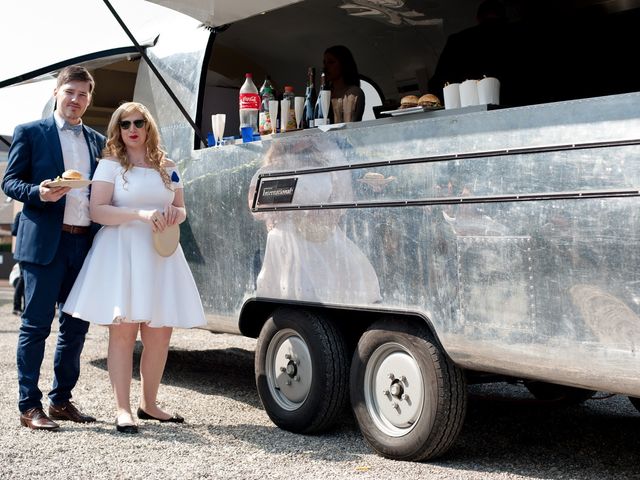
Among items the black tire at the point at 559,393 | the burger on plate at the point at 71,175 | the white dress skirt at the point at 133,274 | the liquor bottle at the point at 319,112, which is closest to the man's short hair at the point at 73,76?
the white dress skirt at the point at 133,274

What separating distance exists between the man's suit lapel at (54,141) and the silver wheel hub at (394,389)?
2085 millimetres

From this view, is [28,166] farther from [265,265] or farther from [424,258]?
[424,258]

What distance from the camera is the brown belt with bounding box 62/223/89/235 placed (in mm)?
5250

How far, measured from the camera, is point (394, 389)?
15.0ft

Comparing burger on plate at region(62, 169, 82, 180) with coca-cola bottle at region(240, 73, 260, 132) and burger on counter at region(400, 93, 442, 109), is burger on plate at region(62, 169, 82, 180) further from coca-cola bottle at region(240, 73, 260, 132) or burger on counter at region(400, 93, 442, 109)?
burger on counter at region(400, 93, 442, 109)

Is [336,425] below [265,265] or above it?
below

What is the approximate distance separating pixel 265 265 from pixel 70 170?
47.3 inches

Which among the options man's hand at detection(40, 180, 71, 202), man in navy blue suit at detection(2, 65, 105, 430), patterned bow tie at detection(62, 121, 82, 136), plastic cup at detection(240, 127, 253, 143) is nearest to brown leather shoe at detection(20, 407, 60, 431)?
man in navy blue suit at detection(2, 65, 105, 430)

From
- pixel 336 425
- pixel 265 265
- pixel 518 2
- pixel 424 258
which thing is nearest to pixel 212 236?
pixel 265 265

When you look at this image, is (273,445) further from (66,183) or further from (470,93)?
(470,93)

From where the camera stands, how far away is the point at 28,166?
5266mm

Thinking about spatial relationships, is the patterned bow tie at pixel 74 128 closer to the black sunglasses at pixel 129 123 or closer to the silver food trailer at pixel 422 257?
the black sunglasses at pixel 129 123

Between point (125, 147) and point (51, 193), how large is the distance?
1.73 ft

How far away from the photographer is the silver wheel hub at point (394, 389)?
14.7 feet
